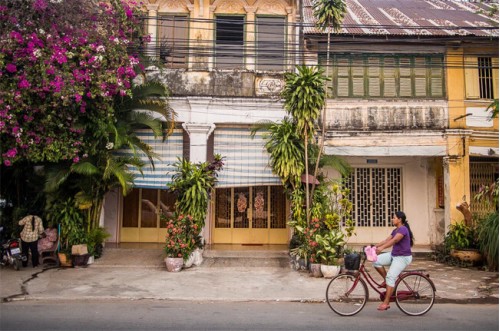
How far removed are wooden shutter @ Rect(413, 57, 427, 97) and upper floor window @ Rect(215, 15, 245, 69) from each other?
5.23 m

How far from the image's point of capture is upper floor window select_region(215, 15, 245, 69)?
42.2 feet

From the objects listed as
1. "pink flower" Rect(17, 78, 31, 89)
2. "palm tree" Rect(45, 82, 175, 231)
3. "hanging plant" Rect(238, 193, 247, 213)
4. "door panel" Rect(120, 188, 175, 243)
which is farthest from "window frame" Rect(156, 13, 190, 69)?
"hanging plant" Rect(238, 193, 247, 213)

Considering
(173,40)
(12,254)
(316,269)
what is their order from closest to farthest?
1. (316,269)
2. (12,254)
3. (173,40)

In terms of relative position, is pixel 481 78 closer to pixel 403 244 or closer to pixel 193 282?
pixel 403 244

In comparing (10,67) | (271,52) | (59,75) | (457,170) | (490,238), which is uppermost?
(271,52)

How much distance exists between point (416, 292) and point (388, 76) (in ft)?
25.7

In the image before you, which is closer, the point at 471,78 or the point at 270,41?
the point at 270,41

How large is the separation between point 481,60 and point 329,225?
23.6 feet

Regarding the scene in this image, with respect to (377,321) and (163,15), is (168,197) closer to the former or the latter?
(163,15)

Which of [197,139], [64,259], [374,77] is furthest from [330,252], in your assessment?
[64,259]

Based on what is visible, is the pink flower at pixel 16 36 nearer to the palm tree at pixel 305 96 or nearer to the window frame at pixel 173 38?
the window frame at pixel 173 38

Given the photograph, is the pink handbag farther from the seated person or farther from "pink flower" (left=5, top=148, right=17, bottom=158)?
the seated person

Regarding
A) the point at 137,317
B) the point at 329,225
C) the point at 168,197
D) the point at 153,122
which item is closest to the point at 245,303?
the point at 137,317

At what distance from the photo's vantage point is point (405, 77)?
511 inches
